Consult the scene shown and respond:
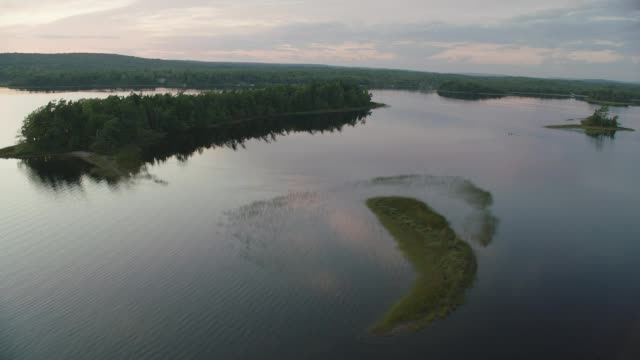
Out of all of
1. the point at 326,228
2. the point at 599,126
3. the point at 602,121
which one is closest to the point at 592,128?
the point at 599,126

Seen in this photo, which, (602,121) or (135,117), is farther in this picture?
(602,121)

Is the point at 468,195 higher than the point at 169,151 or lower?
lower

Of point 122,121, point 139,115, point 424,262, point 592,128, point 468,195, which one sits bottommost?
point 424,262

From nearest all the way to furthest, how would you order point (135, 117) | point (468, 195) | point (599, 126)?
point (468, 195) < point (135, 117) < point (599, 126)

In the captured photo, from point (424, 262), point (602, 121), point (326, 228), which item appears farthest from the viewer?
point (602, 121)

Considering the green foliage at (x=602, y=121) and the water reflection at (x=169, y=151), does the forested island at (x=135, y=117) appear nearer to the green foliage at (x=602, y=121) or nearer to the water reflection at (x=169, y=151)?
the water reflection at (x=169, y=151)

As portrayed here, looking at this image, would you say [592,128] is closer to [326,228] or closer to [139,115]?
[326,228]

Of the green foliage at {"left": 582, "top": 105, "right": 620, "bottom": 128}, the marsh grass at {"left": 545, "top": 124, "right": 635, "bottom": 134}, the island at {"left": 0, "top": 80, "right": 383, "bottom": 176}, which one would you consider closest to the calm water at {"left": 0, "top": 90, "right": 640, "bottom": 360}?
the island at {"left": 0, "top": 80, "right": 383, "bottom": 176}
